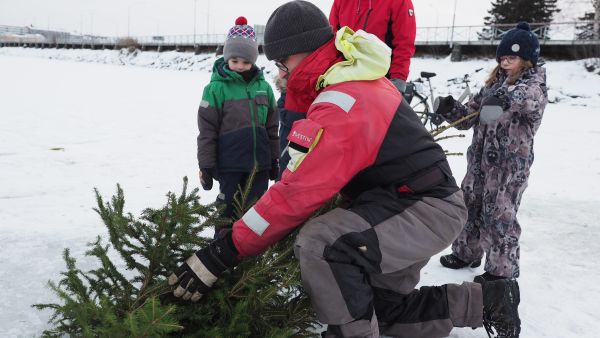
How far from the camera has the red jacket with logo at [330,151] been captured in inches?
71.9

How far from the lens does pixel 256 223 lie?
1876mm

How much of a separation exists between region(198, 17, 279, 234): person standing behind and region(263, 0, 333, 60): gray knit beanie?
126cm

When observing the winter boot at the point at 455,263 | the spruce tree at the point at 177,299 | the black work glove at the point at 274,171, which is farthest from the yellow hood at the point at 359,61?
the winter boot at the point at 455,263

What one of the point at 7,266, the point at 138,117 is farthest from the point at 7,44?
the point at 7,266

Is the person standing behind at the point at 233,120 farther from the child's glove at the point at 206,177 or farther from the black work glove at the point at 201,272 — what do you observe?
the black work glove at the point at 201,272

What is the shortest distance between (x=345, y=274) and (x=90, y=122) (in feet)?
26.0

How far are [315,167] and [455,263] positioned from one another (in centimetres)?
192

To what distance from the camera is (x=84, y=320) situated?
1.57 metres

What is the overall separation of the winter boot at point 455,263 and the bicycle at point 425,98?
3.08 feet

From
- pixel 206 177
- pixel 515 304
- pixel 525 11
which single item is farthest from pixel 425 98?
pixel 525 11

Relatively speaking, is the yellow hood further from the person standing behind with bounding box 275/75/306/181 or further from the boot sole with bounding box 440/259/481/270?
the boot sole with bounding box 440/259/481/270

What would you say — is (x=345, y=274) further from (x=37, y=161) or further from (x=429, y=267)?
(x=37, y=161)

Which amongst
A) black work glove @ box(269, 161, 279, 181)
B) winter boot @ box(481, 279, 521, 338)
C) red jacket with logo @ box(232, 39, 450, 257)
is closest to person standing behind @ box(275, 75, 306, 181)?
black work glove @ box(269, 161, 279, 181)

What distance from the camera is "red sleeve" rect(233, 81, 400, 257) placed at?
1.82 m
